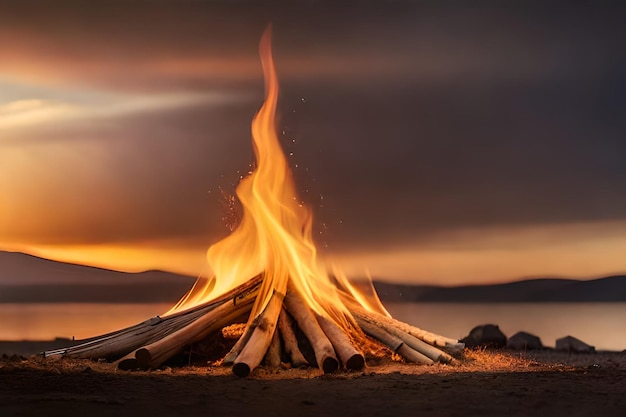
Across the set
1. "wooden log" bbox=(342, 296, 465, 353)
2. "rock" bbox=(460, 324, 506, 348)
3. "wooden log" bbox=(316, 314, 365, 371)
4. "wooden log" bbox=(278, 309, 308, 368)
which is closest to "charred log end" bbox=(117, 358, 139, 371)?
"wooden log" bbox=(278, 309, 308, 368)

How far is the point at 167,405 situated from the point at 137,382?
137cm

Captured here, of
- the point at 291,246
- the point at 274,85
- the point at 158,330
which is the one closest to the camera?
the point at 158,330

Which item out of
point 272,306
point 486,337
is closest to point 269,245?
point 272,306

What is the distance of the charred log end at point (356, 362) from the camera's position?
473 inches

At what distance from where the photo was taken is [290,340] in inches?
530

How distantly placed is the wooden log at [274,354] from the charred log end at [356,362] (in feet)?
3.97

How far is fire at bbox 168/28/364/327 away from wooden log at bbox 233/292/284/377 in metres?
0.77

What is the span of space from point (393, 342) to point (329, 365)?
98.5 inches

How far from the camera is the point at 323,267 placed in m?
15.7

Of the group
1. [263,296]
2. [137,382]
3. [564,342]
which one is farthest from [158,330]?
[564,342]

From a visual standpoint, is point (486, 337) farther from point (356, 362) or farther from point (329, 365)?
point (329, 365)

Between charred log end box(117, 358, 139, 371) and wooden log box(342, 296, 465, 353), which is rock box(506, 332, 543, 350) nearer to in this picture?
wooden log box(342, 296, 465, 353)

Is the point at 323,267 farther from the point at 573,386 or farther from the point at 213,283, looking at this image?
the point at 573,386

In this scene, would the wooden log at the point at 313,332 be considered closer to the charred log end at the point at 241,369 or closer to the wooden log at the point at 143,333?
the wooden log at the point at 143,333
